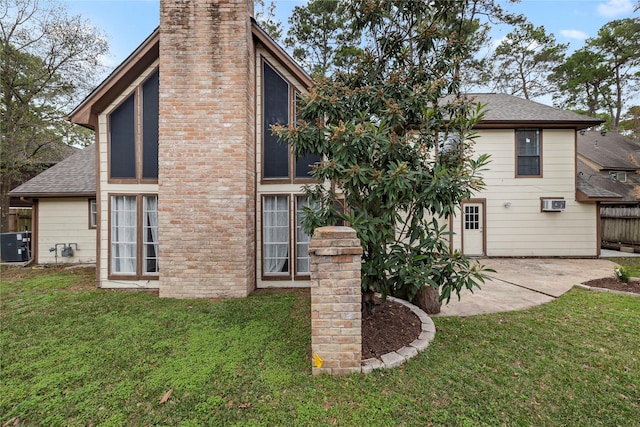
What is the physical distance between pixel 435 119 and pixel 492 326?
3053 millimetres

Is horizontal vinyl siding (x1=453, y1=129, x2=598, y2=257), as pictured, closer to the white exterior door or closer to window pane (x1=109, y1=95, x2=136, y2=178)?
the white exterior door

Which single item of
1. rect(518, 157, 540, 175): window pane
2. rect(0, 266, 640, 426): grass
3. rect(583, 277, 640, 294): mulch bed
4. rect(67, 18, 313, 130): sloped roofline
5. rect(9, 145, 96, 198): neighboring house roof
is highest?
rect(67, 18, 313, 130): sloped roofline

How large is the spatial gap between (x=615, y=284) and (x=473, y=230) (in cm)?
387

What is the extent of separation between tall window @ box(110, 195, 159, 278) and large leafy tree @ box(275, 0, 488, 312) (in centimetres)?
413

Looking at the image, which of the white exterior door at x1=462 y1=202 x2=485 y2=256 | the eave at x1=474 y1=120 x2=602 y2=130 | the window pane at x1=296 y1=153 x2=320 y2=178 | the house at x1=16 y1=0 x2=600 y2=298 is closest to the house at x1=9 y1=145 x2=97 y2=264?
the house at x1=16 y1=0 x2=600 y2=298

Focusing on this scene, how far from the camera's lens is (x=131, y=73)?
561 cm

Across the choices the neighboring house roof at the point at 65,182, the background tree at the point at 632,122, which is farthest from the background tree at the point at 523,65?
the neighboring house roof at the point at 65,182

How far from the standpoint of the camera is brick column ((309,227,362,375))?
8.63 ft

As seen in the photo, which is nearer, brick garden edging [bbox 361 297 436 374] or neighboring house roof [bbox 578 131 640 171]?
brick garden edging [bbox 361 297 436 374]

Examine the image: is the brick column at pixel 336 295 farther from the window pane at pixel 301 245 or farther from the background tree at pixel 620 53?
the background tree at pixel 620 53

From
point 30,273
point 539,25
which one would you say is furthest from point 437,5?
point 539,25

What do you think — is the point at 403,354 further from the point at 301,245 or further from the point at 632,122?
the point at 632,122

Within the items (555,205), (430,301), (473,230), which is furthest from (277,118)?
(555,205)

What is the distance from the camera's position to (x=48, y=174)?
938 centimetres
